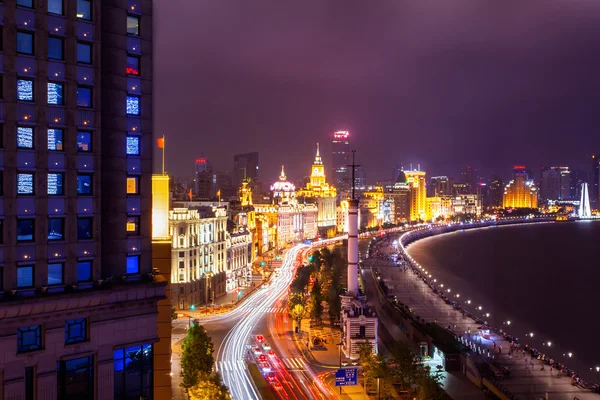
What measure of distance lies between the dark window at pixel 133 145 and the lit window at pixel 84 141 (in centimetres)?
78

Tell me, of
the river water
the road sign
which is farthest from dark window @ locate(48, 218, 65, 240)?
the river water

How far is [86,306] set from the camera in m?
9.06

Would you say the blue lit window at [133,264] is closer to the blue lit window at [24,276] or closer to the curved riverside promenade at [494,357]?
the blue lit window at [24,276]

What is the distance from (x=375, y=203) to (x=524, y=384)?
301 feet

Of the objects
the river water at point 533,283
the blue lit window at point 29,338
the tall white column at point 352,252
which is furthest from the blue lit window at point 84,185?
the river water at point 533,283

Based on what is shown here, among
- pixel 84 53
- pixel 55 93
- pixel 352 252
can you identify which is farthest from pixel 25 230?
pixel 352 252

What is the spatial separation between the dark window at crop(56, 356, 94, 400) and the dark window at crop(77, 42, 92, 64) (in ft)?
14.0

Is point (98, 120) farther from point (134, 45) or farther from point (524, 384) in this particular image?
point (524, 384)

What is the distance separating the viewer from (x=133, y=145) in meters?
10.1

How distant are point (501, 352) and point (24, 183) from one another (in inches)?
843

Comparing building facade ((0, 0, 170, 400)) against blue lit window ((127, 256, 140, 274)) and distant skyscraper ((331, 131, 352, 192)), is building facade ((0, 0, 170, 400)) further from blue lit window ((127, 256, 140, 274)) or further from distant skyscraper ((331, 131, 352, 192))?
distant skyscraper ((331, 131, 352, 192))

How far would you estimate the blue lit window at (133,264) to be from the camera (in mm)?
10102

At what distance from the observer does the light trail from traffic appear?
1925cm

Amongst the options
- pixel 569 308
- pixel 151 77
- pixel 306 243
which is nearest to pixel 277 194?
pixel 306 243
